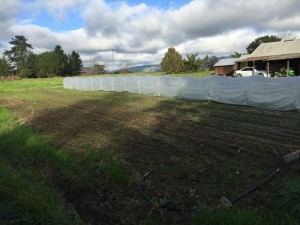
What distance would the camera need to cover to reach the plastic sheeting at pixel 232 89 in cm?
1293

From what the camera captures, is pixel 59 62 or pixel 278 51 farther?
pixel 59 62

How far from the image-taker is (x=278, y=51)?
37344 millimetres

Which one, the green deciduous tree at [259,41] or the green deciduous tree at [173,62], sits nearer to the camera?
the green deciduous tree at [173,62]

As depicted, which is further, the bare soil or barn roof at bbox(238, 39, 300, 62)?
barn roof at bbox(238, 39, 300, 62)

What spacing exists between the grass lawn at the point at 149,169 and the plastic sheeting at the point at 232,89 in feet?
8.88

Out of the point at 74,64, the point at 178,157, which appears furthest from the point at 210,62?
the point at 178,157

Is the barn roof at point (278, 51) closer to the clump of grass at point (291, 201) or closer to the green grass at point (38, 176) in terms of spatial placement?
the green grass at point (38, 176)

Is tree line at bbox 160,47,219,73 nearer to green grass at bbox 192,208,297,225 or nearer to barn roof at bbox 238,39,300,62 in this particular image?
barn roof at bbox 238,39,300,62

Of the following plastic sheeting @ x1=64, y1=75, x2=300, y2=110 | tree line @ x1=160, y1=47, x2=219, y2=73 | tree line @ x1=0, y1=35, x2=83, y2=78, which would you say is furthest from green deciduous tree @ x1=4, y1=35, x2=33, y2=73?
plastic sheeting @ x1=64, y1=75, x2=300, y2=110

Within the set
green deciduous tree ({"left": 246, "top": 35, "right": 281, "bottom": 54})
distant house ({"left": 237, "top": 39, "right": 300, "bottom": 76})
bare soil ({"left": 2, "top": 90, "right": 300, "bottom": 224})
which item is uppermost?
green deciduous tree ({"left": 246, "top": 35, "right": 281, "bottom": 54})

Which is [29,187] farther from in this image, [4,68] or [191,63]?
[4,68]

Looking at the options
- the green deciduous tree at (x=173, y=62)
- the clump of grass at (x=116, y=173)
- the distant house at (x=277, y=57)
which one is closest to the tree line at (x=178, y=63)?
the green deciduous tree at (x=173, y=62)

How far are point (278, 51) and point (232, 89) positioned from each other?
83.5 feet

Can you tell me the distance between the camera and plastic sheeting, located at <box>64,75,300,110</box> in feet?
42.4
